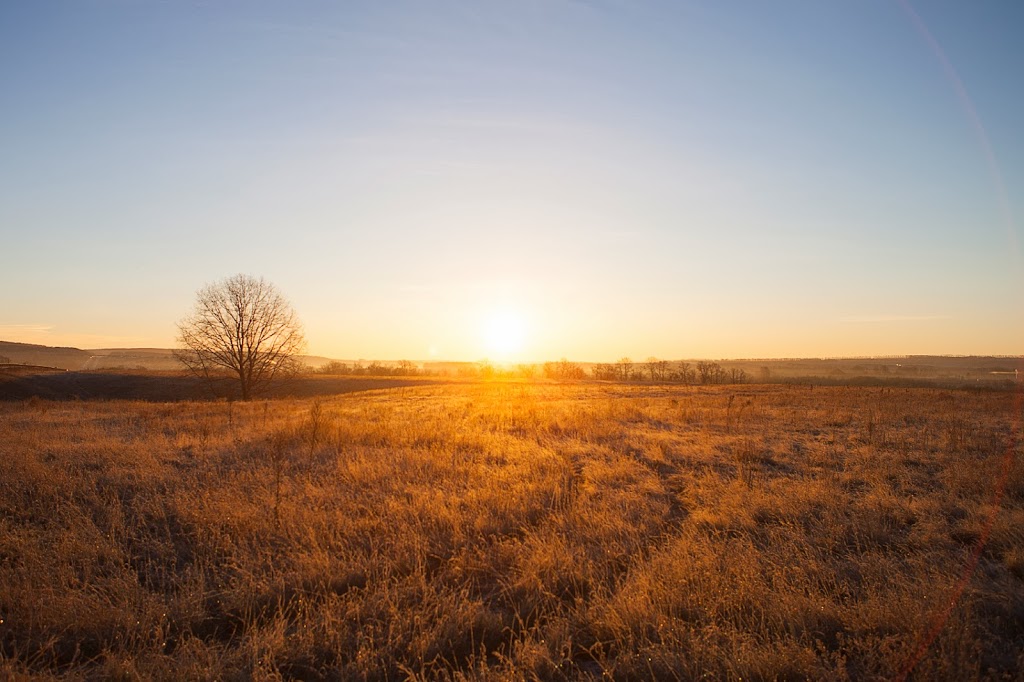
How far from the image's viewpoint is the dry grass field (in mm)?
3211

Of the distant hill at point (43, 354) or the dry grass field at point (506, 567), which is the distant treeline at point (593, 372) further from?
the distant hill at point (43, 354)

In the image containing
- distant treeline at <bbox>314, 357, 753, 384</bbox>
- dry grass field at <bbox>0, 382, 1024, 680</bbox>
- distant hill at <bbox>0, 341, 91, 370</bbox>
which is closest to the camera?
dry grass field at <bbox>0, 382, 1024, 680</bbox>

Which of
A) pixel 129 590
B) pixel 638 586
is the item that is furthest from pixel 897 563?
pixel 129 590

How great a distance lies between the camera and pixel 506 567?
4.67 meters

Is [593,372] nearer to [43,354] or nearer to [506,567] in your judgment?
[506,567]

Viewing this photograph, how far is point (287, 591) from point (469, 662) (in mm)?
1969

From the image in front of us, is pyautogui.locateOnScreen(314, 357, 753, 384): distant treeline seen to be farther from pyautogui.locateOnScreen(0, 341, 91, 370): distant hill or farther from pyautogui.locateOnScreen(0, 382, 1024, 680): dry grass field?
pyautogui.locateOnScreen(0, 341, 91, 370): distant hill

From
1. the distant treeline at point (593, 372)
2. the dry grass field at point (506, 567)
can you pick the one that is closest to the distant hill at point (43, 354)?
the distant treeline at point (593, 372)

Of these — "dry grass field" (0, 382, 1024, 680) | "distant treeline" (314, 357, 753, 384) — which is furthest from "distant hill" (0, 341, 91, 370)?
"dry grass field" (0, 382, 1024, 680)

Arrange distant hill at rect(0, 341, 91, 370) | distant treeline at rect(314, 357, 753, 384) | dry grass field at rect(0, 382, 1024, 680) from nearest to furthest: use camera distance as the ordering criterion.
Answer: dry grass field at rect(0, 382, 1024, 680), distant treeline at rect(314, 357, 753, 384), distant hill at rect(0, 341, 91, 370)

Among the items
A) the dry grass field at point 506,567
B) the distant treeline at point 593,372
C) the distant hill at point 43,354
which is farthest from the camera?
the distant hill at point 43,354

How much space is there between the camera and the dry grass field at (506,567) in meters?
3.21

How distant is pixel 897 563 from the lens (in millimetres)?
4555

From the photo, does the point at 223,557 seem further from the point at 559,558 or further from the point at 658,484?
the point at 658,484
